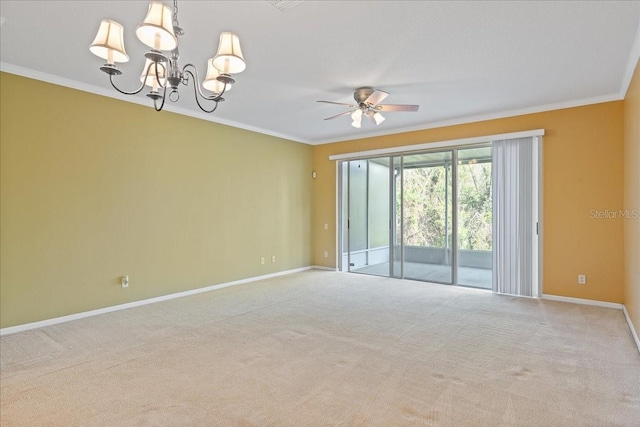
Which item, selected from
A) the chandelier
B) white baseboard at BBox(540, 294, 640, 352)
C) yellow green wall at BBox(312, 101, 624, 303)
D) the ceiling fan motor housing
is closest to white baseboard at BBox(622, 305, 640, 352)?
white baseboard at BBox(540, 294, 640, 352)

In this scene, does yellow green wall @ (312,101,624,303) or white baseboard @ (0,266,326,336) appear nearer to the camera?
white baseboard @ (0,266,326,336)

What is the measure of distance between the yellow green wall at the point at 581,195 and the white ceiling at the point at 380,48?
27 centimetres

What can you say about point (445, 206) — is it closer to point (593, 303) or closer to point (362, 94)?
point (593, 303)

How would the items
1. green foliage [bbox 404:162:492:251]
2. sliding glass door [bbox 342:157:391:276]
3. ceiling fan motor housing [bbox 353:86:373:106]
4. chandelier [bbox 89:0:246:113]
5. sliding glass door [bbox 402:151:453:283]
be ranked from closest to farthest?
chandelier [bbox 89:0:246:113] → ceiling fan motor housing [bbox 353:86:373:106] → green foliage [bbox 404:162:492:251] → sliding glass door [bbox 402:151:453:283] → sliding glass door [bbox 342:157:391:276]

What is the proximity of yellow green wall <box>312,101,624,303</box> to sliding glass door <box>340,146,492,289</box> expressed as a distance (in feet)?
2.85

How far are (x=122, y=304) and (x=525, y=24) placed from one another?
5218 mm

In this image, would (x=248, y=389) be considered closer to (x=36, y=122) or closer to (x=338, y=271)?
(x=36, y=122)

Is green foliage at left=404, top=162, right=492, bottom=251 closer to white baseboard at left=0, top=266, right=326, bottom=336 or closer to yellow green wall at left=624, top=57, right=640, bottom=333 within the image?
yellow green wall at left=624, top=57, right=640, bottom=333

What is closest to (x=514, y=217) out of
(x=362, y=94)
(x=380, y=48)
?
(x=362, y=94)

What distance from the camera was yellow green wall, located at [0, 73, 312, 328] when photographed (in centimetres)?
370

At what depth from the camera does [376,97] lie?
4.02 meters

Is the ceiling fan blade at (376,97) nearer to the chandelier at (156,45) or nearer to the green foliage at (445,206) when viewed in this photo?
the chandelier at (156,45)

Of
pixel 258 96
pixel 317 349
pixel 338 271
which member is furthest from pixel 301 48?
pixel 338 271

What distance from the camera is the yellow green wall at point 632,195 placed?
10.7 ft
